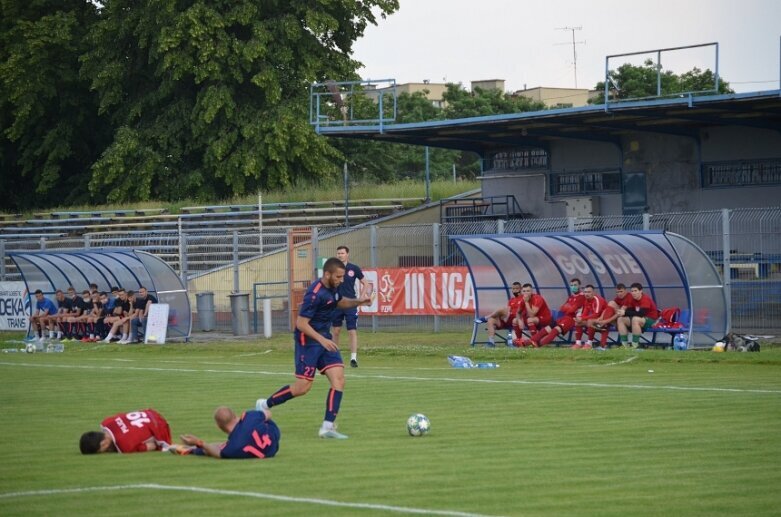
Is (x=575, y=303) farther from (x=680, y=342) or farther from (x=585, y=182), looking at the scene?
(x=585, y=182)

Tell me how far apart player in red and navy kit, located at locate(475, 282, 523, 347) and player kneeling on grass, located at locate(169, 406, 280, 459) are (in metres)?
15.5

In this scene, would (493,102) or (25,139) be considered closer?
(25,139)

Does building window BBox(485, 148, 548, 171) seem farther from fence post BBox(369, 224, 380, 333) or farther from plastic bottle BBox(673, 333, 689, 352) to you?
plastic bottle BBox(673, 333, 689, 352)

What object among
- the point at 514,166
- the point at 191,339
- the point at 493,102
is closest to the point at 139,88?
the point at 514,166

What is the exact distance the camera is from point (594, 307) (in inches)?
1010

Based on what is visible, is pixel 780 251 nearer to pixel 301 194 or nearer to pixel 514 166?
pixel 514 166

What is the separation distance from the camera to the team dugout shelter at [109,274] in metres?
33.2

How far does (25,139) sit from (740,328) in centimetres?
4235

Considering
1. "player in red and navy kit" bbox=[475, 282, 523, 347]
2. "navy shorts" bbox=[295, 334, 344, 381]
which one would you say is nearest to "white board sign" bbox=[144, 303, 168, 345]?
"player in red and navy kit" bbox=[475, 282, 523, 347]

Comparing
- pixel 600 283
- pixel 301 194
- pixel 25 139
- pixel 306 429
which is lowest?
pixel 306 429

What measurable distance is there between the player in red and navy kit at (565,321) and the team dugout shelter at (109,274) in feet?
37.3

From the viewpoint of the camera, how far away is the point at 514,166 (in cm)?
4450

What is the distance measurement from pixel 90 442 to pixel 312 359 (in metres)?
2.79

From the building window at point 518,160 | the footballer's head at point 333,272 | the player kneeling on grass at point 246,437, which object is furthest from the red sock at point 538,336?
the building window at point 518,160
